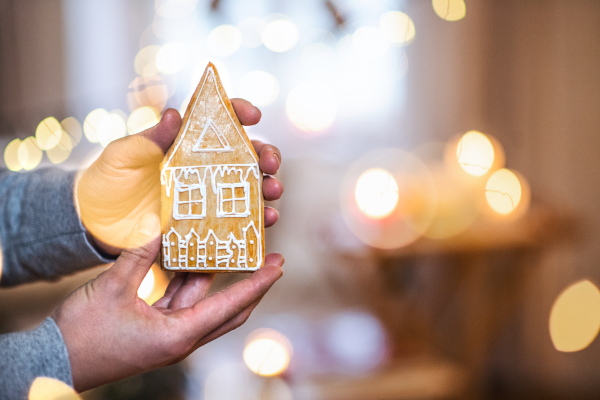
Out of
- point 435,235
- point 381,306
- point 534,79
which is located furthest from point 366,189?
point 534,79

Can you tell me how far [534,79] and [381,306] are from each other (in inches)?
54.4

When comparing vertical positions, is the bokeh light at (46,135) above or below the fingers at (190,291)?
above

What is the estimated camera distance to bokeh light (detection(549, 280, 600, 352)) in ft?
5.87

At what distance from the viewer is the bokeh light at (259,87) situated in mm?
2160

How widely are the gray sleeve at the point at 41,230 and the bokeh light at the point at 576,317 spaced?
197 centimetres

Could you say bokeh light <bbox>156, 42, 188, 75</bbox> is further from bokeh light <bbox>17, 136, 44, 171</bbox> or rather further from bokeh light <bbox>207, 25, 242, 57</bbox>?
bokeh light <bbox>17, 136, 44, 171</bbox>

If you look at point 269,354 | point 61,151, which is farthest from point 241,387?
point 61,151

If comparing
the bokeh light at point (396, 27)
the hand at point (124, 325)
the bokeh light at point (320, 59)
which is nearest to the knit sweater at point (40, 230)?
the hand at point (124, 325)

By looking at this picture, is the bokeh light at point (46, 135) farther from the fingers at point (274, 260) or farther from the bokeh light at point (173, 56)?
the fingers at point (274, 260)

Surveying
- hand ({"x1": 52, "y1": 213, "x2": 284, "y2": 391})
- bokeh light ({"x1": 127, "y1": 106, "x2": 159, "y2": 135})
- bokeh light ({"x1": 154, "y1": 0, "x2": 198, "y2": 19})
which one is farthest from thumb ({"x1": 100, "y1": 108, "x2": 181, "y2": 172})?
bokeh light ({"x1": 154, "y1": 0, "x2": 198, "y2": 19})

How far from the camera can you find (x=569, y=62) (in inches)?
76.3

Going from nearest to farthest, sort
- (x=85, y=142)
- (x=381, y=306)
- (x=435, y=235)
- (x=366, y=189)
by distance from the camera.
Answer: (x=435, y=235) → (x=381, y=306) → (x=366, y=189) → (x=85, y=142)

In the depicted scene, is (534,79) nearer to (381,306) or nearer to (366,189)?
(366,189)

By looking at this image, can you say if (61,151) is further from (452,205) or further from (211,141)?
(452,205)
